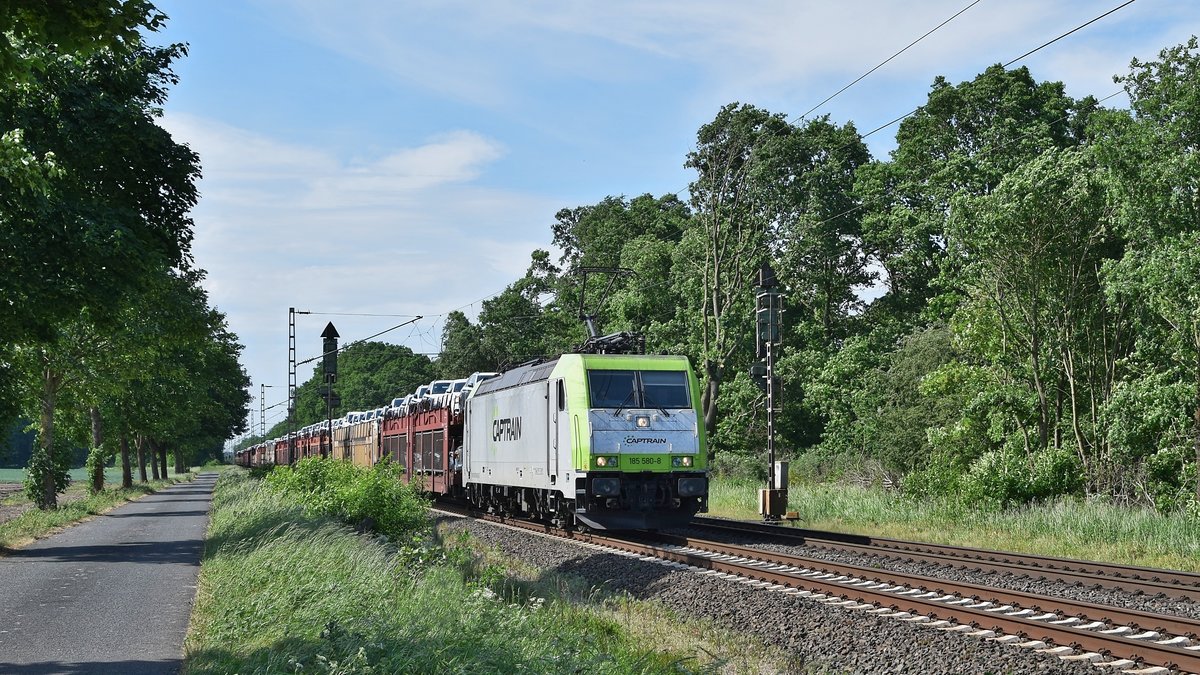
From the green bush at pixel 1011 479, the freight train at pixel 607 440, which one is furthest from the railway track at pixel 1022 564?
the green bush at pixel 1011 479

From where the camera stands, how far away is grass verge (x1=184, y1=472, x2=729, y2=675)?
8.45 meters

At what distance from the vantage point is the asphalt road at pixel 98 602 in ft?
32.1

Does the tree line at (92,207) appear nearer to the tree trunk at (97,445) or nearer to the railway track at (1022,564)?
the railway track at (1022,564)

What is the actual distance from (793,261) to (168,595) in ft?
121

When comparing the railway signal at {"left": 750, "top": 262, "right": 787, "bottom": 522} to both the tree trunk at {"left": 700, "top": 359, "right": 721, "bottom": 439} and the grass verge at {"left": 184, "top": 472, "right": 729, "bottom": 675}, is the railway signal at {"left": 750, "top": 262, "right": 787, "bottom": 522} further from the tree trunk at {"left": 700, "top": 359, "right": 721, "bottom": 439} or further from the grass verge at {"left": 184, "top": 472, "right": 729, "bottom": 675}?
the tree trunk at {"left": 700, "top": 359, "right": 721, "bottom": 439}

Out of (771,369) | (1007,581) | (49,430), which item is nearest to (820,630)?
(1007,581)

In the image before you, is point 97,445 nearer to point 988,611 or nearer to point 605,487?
point 605,487

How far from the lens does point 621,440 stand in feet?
67.9

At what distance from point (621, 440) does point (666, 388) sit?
4.91ft

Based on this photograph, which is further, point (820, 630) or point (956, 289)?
point (956, 289)

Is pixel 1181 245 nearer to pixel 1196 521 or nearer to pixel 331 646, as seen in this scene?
pixel 1196 521

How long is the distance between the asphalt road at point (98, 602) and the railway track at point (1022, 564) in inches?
382

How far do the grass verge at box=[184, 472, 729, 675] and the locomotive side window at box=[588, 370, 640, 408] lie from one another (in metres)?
5.62

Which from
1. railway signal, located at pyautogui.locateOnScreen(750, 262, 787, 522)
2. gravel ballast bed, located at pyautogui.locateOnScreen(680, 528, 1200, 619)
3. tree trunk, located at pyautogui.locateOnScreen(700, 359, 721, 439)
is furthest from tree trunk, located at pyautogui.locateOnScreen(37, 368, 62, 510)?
tree trunk, located at pyautogui.locateOnScreen(700, 359, 721, 439)
